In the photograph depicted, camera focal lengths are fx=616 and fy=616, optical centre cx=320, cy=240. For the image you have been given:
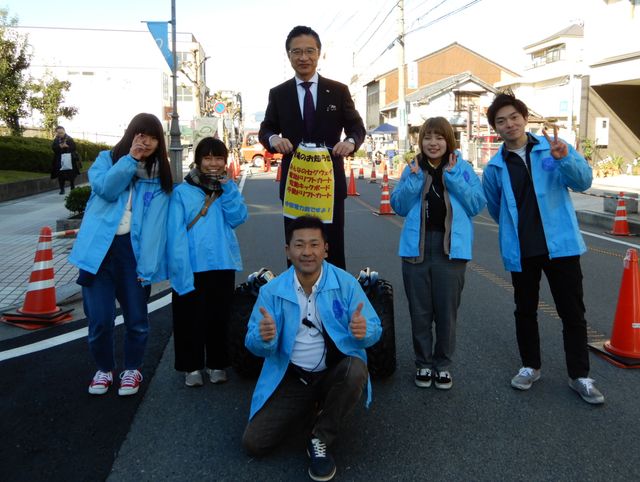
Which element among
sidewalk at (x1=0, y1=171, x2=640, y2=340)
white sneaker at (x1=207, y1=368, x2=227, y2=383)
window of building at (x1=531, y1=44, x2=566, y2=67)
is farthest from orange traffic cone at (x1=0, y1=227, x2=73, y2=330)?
window of building at (x1=531, y1=44, x2=566, y2=67)

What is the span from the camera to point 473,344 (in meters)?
4.93

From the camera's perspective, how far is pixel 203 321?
4074 mm

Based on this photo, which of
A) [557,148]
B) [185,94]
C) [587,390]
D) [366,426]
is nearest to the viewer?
[366,426]

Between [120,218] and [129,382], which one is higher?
[120,218]

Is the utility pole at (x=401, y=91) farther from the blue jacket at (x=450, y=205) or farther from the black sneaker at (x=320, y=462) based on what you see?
the black sneaker at (x=320, y=462)

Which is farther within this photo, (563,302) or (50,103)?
(50,103)

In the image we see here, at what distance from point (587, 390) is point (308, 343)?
179 centimetres

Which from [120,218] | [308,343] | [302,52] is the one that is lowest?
[308,343]

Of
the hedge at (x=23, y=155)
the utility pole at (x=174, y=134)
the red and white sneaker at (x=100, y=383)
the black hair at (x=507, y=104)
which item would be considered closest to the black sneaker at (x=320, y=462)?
the red and white sneaker at (x=100, y=383)

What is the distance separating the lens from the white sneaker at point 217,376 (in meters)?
4.14

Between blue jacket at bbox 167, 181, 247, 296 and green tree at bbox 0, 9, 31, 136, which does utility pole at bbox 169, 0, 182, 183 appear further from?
blue jacket at bbox 167, 181, 247, 296

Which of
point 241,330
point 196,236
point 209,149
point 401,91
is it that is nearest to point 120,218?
point 196,236

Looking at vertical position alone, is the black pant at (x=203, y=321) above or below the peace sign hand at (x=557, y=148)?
below

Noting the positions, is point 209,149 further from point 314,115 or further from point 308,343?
point 308,343
